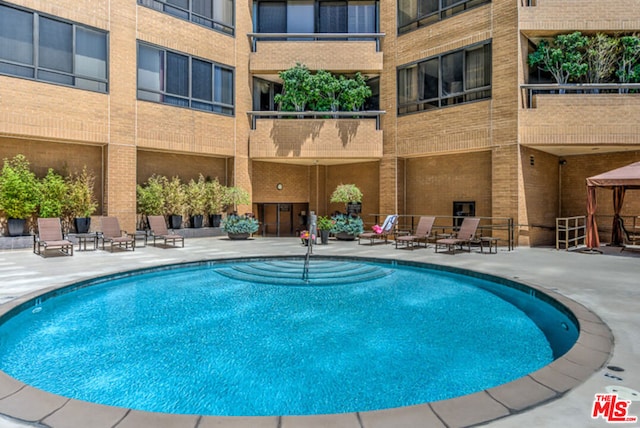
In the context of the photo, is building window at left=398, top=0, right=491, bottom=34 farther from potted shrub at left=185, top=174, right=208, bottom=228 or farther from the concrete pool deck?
the concrete pool deck

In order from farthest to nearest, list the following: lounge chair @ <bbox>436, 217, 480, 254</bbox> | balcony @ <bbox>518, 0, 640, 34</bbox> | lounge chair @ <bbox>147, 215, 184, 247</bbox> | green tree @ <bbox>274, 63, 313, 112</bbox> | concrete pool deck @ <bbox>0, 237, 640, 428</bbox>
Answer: green tree @ <bbox>274, 63, 313, 112</bbox> → lounge chair @ <bbox>147, 215, 184, 247</bbox> → balcony @ <bbox>518, 0, 640, 34</bbox> → lounge chair @ <bbox>436, 217, 480, 254</bbox> → concrete pool deck @ <bbox>0, 237, 640, 428</bbox>

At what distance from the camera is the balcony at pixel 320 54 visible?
16234 millimetres

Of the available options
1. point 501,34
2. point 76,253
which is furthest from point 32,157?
point 501,34

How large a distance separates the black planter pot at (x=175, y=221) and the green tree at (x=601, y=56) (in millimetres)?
14952

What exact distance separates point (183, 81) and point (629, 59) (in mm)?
15186

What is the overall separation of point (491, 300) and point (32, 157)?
1363cm

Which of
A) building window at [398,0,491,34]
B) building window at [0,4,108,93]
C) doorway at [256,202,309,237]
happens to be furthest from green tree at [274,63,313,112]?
building window at [0,4,108,93]

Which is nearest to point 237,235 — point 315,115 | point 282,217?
point 282,217

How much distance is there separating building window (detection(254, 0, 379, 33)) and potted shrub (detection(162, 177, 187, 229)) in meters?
7.92

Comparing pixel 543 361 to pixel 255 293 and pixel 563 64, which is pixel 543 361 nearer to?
pixel 255 293

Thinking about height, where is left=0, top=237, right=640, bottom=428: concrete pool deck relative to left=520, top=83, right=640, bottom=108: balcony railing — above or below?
below

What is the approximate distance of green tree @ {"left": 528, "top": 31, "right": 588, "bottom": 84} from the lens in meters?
12.7

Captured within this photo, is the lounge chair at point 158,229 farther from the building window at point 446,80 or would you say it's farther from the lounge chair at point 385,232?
the building window at point 446,80

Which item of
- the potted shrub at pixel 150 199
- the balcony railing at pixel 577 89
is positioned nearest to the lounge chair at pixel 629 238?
the balcony railing at pixel 577 89
